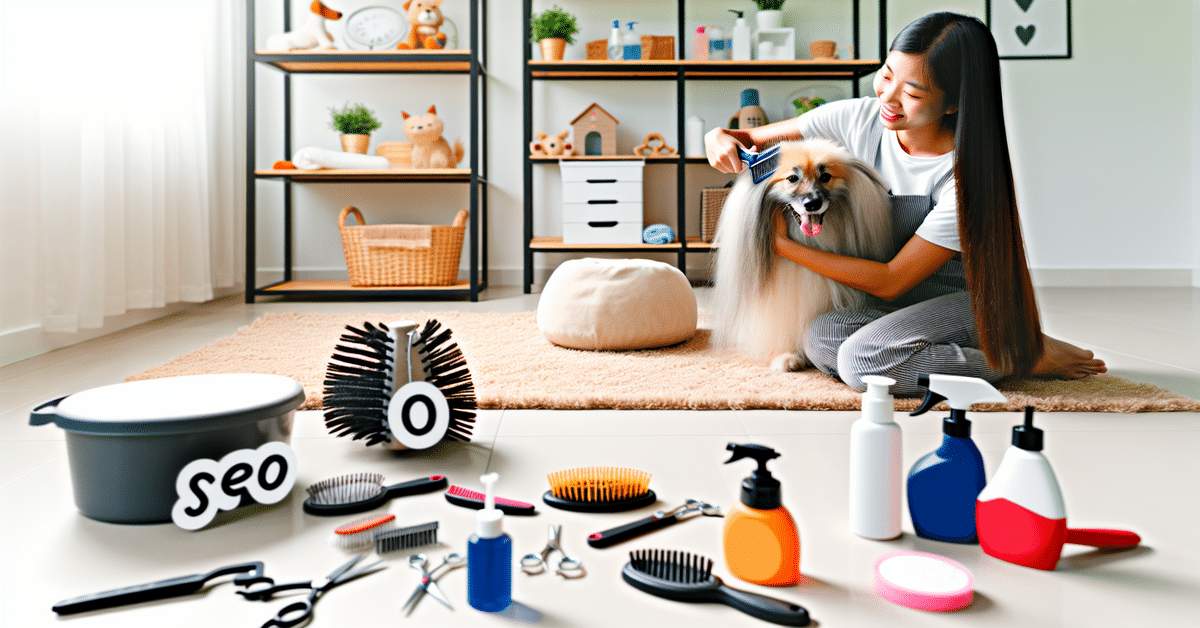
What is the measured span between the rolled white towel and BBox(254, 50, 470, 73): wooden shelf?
331 mm

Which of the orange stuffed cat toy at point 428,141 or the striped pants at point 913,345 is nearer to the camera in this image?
the striped pants at point 913,345

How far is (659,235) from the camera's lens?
3.35 metres

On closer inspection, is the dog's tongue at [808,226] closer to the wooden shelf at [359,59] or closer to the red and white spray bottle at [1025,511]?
the red and white spray bottle at [1025,511]

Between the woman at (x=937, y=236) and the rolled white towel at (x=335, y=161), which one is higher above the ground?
the rolled white towel at (x=335, y=161)

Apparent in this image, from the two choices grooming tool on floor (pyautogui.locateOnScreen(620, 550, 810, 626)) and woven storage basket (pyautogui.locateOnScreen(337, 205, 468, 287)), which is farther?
woven storage basket (pyautogui.locateOnScreen(337, 205, 468, 287))

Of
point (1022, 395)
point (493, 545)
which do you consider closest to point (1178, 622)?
point (493, 545)

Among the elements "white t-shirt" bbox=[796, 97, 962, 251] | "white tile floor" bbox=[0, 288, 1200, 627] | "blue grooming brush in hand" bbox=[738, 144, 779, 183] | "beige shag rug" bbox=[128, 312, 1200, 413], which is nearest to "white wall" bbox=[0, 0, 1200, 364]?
"beige shag rug" bbox=[128, 312, 1200, 413]

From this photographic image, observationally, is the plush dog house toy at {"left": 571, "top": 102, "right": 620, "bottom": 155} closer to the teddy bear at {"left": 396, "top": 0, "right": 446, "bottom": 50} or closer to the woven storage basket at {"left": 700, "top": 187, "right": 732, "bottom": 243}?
the woven storage basket at {"left": 700, "top": 187, "right": 732, "bottom": 243}

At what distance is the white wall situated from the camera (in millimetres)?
3541

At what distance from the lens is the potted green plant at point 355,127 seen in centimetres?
329

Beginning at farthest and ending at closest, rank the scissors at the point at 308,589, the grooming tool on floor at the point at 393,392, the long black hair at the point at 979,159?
the long black hair at the point at 979,159 → the grooming tool on floor at the point at 393,392 → the scissors at the point at 308,589

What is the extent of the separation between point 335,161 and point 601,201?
1046 millimetres

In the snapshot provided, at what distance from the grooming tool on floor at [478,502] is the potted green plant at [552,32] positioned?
264 cm

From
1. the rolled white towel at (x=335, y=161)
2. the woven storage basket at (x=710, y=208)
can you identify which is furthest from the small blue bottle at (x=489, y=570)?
the woven storage basket at (x=710, y=208)
